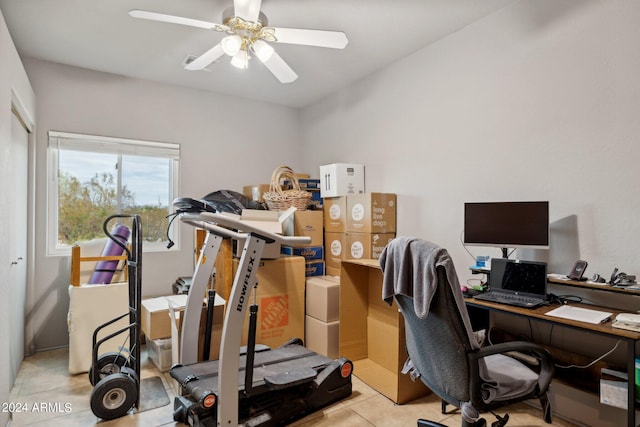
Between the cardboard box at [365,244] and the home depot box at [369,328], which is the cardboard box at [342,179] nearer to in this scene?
the cardboard box at [365,244]

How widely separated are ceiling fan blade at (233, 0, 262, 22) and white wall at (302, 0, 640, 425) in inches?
67.4

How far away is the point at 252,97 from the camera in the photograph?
4.53 metres

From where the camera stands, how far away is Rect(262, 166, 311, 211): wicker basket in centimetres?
360

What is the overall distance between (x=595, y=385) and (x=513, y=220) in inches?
42.2

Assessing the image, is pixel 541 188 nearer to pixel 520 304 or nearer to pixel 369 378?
pixel 520 304

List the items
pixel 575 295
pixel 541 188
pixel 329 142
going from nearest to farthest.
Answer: pixel 575 295, pixel 541 188, pixel 329 142

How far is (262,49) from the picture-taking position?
7.89 ft

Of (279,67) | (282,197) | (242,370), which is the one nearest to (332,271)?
(282,197)

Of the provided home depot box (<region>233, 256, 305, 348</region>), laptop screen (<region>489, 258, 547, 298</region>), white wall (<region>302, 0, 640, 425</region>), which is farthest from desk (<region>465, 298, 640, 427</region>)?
home depot box (<region>233, 256, 305, 348</region>)

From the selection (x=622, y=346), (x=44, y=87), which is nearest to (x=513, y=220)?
(x=622, y=346)

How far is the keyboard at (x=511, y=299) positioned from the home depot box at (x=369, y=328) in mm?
638

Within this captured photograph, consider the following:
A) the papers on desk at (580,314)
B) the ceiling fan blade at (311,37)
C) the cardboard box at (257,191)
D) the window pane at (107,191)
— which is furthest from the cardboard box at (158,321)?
the papers on desk at (580,314)

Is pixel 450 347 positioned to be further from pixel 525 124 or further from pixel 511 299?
pixel 525 124

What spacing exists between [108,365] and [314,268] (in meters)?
1.91
